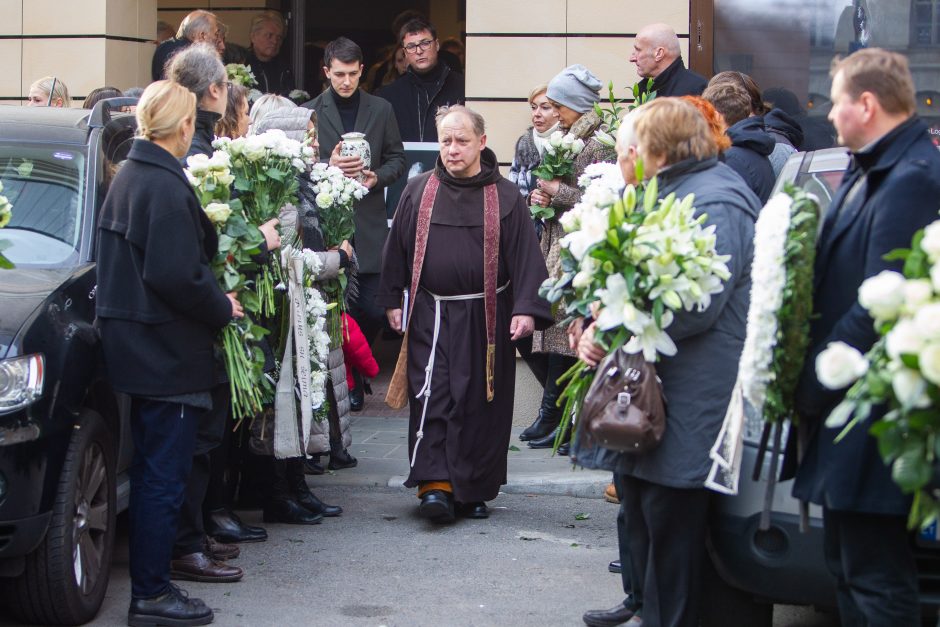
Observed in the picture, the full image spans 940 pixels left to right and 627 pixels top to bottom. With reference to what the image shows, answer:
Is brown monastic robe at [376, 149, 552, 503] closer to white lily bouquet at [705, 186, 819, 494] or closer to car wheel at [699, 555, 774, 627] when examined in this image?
car wheel at [699, 555, 774, 627]

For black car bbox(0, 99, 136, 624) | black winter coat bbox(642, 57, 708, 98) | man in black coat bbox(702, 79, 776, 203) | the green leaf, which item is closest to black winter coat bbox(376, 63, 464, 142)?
black winter coat bbox(642, 57, 708, 98)

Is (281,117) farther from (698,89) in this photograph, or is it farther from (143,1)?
(143,1)

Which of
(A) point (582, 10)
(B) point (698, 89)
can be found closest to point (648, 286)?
(B) point (698, 89)

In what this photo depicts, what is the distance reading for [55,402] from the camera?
17.0 feet

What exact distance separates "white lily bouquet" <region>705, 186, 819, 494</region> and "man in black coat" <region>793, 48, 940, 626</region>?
71mm

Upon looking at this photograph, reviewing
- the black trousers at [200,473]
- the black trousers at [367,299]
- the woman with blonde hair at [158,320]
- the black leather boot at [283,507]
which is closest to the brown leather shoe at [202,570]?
the black trousers at [200,473]

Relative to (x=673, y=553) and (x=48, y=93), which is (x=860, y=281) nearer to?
(x=673, y=553)

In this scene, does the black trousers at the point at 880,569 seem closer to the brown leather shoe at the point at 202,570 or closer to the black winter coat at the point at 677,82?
the brown leather shoe at the point at 202,570

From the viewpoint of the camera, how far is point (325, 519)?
731 centimetres

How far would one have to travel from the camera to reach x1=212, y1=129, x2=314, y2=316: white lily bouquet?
6.33 meters

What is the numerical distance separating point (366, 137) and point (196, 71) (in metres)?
3.11

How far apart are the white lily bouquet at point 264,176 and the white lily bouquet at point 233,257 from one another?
0.30 metres

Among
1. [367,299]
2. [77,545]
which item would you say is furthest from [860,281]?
[367,299]

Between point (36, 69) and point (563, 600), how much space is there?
697cm
